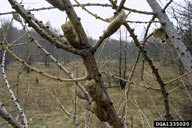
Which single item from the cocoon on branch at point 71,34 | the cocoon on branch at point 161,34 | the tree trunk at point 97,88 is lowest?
the tree trunk at point 97,88

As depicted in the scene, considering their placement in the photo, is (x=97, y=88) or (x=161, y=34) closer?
(x=97, y=88)

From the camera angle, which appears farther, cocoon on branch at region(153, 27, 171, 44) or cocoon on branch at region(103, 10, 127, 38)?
cocoon on branch at region(153, 27, 171, 44)

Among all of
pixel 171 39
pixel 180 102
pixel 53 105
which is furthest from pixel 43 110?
pixel 171 39

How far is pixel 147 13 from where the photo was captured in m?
1.19

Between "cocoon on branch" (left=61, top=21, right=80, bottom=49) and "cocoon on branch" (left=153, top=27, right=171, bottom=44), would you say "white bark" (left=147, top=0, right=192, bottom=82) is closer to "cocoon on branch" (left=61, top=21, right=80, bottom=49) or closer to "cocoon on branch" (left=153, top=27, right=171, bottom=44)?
"cocoon on branch" (left=153, top=27, right=171, bottom=44)

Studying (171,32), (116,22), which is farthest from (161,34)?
(116,22)

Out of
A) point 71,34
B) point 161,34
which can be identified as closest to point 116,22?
point 71,34

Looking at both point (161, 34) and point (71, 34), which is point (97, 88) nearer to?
point (71, 34)

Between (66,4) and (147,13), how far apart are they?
27.9 inches

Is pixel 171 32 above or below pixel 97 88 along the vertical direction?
above

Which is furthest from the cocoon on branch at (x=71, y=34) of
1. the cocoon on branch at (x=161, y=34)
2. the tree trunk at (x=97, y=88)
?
the cocoon on branch at (x=161, y=34)

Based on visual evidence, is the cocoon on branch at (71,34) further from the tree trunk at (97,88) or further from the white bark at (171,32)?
the white bark at (171,32)

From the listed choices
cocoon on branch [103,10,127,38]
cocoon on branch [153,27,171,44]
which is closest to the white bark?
cocoon on branch [153,27,171,44]

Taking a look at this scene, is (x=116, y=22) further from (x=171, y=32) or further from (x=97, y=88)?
(x=171, y=32)
